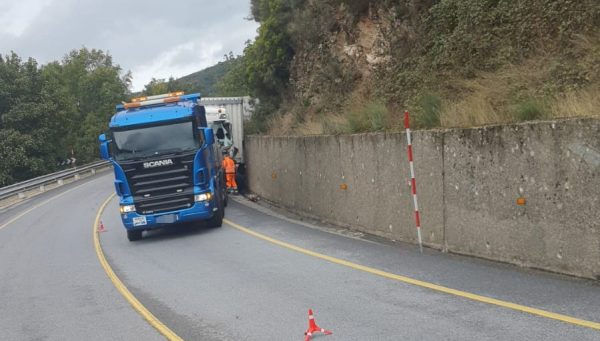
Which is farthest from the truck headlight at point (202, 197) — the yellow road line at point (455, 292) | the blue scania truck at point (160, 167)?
the yellow road line at point (455, 292)

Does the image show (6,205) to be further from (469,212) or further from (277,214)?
(469,212)

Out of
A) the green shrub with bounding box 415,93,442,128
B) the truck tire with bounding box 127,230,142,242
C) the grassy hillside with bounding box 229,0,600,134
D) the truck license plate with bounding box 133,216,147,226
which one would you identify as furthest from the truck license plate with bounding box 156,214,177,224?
the green shrub with bounding box 415,93,442,128

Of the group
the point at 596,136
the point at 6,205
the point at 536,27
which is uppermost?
the point at 536,27

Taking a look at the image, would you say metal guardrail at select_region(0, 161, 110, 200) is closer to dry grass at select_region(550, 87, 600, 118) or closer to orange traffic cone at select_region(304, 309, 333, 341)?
orange traffic cone at select_region(304, 309, 333, 341)

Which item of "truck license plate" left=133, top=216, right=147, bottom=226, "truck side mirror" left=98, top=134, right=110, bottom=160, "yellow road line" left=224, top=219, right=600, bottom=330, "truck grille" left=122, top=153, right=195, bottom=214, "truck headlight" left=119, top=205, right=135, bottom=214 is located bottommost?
"yellow road line" left=224, top=219, right=600, bottom=330

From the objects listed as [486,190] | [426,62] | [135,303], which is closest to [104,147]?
[135,303]

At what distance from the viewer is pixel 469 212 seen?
31.3 feet

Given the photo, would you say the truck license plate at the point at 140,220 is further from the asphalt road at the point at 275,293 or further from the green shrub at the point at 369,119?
the green shrub at the point at 369,119

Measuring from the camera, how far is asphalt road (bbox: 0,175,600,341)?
20.9 ft

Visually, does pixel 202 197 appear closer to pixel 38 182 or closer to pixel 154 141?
pixel 154 141

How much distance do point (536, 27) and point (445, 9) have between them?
358 cm

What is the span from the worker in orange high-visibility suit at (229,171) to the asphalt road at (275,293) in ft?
29.6

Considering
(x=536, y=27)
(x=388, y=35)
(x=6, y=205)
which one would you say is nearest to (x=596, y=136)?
(x=536, y=27)

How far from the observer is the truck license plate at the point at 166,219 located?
577 inches
